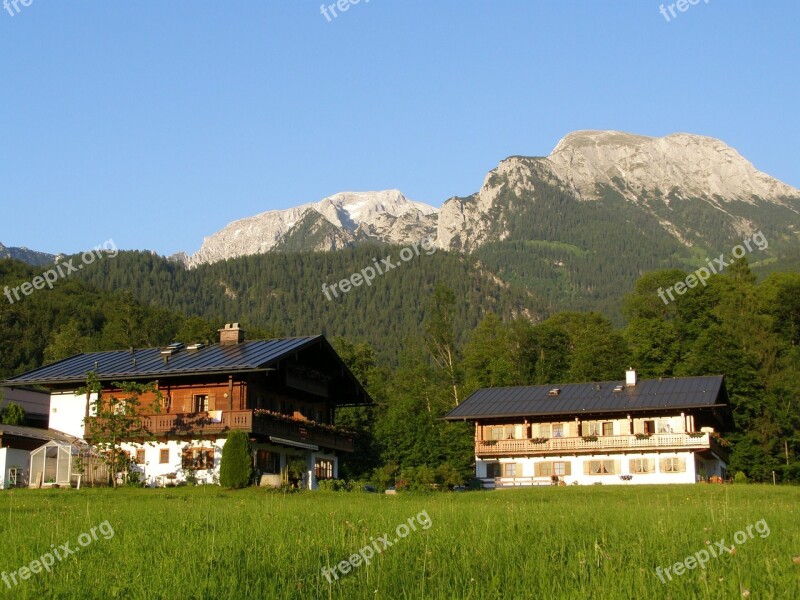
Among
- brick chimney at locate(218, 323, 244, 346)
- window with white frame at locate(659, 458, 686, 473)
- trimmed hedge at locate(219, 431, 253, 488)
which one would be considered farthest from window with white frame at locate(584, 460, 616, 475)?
trimmed hedge at locate(219, 431, 253, 488)

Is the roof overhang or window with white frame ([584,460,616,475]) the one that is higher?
the roof overhang

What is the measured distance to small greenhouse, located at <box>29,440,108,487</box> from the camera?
38969 mm

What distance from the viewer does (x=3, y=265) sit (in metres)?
124

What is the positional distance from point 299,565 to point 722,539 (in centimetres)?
499

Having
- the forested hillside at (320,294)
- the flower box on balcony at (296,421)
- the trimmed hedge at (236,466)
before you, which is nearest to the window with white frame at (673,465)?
the flower box on balcony at (296,421)

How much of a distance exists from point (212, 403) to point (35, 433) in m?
7.50

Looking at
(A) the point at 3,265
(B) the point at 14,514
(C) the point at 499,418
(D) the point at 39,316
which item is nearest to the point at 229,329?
(C) the point at 499,418

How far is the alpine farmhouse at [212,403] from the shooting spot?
41.3 metres

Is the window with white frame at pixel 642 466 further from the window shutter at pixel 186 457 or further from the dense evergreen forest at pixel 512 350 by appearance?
the window shutter at pixel 186 457
